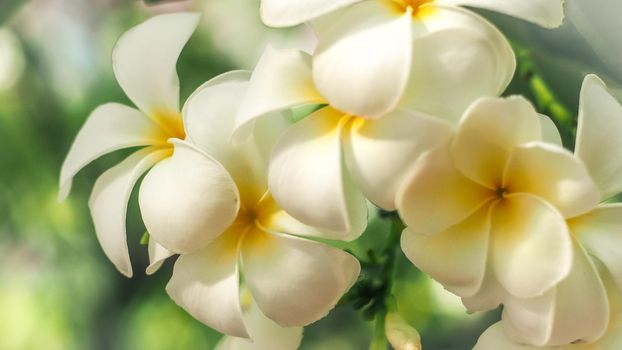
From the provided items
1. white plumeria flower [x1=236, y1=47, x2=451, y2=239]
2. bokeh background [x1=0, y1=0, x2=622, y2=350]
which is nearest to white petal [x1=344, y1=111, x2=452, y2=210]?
white plumeria flower [x1=236, y1=47, x2=451, y2=239]

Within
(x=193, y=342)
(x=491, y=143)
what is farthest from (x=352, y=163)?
(x=193, y=342)

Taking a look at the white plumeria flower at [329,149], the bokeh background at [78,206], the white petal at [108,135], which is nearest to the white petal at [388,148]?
the white plumeria flower at [329,149]

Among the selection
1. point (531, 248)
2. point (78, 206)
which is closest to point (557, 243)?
point (531, 248)

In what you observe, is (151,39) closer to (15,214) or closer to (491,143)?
(491,143)

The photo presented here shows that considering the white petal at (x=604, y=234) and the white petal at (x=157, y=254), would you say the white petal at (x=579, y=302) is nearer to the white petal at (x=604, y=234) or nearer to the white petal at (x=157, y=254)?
the white petal at (x=604, y=234)

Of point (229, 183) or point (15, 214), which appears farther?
point (15, 214)

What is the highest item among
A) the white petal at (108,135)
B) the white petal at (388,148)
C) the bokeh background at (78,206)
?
the white petal at (388,148)

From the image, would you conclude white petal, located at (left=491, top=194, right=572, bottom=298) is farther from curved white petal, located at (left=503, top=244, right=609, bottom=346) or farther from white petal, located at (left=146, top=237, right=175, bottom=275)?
white petal, located at (left=146, top=237, right=175, bottom=275)

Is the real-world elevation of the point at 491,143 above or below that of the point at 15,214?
above
